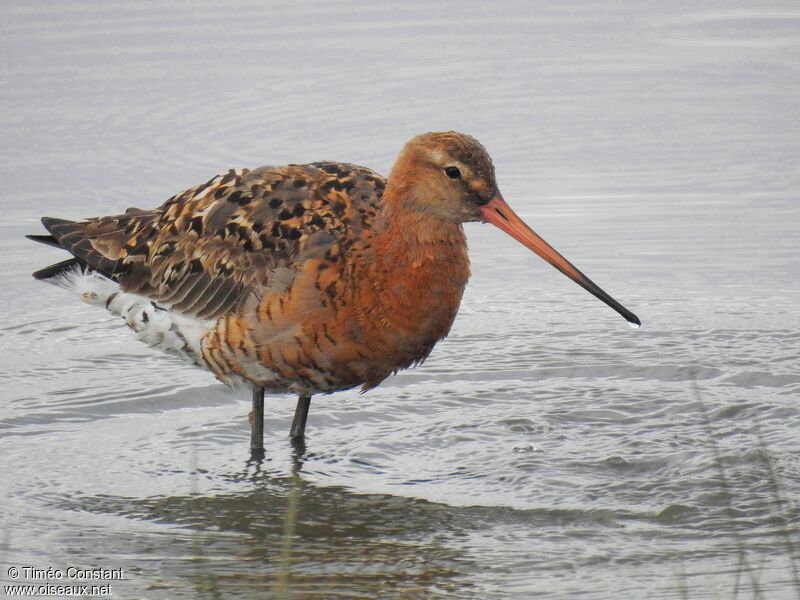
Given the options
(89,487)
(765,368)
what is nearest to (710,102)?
(765,368)

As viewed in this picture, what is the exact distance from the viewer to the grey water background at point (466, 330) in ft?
19.9

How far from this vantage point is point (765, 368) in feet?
25.7

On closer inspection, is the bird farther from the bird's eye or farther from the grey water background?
the grey water background

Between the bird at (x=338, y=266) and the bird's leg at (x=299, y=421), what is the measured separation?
0.25 metres

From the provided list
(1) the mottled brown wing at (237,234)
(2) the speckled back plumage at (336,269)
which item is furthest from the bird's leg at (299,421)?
(1) the mottled brown wing at (237,234)

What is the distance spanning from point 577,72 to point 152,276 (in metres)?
5.42

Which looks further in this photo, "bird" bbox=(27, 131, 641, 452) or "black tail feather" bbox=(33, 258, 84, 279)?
"black tail feather" bbox=(33, 258, 84, 279)

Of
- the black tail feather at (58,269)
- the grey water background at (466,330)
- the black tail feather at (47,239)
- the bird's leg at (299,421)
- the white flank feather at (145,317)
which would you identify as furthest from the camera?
the black tail feather at (47,239)

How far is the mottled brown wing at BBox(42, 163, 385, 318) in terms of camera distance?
673 centimetres

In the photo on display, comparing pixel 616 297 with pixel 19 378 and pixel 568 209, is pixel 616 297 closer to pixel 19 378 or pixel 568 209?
pixel 568 209

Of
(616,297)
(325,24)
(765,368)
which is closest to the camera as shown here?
(765,368)

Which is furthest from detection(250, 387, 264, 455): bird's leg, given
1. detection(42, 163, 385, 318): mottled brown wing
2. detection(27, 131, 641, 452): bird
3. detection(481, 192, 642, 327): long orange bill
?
detection(481, 192, 642, 327): long orange bill

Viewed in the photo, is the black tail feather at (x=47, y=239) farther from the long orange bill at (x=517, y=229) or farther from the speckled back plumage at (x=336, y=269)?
the long orange bill at (x=517, y=229)

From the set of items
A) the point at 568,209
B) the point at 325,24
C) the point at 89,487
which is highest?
the point at 325,24
